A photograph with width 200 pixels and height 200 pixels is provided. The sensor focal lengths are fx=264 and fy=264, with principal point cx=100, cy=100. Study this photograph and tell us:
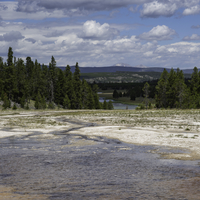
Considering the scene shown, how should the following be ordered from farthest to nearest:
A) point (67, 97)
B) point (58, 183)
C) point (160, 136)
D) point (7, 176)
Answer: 1. point (67, 97)
2. point (160, 136)
3. point (7, 176)
4. point (58, 183)

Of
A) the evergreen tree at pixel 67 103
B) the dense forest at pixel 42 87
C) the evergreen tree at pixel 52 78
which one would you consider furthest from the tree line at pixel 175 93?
the evergreen tree at pixel 52 78

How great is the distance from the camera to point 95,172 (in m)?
13.1

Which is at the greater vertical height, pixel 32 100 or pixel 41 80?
pixel 41 80

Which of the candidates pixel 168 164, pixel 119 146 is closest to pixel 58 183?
pixel 168 164

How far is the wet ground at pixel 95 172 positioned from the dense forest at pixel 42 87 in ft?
220

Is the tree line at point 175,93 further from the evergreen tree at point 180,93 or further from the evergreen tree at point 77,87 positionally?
the evergreen tree at point 77,87

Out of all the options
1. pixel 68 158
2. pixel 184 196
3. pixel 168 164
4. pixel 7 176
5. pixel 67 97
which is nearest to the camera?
pixel 184 196

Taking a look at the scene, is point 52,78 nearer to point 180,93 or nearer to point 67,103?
point 67,103

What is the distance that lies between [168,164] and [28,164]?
768 centimetres

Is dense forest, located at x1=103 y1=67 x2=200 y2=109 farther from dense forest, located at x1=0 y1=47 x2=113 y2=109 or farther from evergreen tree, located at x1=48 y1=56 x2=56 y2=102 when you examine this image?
evergreen tree, located at x1=48 y1=56 x2=56 y2=102

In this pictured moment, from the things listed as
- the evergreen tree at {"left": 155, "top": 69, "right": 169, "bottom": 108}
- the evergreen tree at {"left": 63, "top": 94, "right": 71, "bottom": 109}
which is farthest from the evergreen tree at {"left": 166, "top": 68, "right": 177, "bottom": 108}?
the evergreen tree at {"left": 63, "top": 94, "right": 71, "bottom": 109}

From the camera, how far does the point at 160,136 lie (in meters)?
23.7

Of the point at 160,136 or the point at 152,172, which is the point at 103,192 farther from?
the point at 160,136

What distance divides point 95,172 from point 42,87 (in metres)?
96.6
